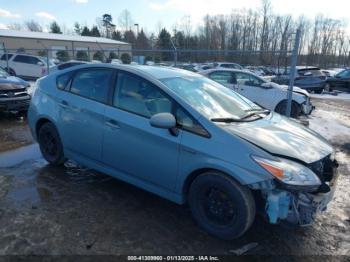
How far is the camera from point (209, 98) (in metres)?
4.11

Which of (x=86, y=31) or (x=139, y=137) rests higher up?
(x=86, y=31)

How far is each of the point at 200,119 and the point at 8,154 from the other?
13.2 ft

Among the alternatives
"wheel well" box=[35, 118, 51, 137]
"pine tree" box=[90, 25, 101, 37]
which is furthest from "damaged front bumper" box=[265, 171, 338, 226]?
"pine tree" box=[90, 25, 101, 37]

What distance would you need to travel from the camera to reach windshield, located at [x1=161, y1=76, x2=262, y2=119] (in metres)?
3.82

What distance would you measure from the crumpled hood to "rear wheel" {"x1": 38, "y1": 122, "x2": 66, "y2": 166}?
8.84 ft

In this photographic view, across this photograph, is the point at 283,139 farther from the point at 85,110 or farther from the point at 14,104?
the point at 14,104

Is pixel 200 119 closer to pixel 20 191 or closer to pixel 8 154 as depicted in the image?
pixel 20 191

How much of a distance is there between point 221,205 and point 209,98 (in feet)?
4.32

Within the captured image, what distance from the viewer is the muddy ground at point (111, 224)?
3.25m

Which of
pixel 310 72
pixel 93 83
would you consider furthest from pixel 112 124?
pixel 310 72

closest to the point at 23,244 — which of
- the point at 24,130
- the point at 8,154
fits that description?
the point at 8,154

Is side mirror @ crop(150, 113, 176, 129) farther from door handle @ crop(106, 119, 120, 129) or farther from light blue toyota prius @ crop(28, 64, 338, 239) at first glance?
door handle @ crop(106, 119, 120, 129)

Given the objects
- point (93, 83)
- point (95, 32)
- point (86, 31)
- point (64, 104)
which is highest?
point (86, 31)

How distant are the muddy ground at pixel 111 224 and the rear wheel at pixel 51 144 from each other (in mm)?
219
